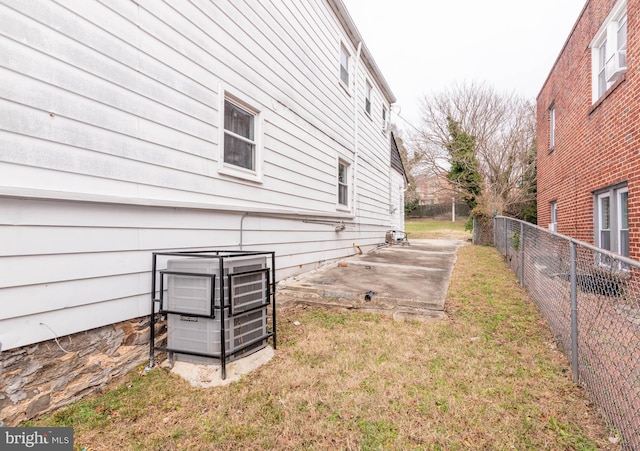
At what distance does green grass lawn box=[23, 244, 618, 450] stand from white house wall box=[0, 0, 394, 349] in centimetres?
86

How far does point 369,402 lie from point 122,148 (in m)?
3.03

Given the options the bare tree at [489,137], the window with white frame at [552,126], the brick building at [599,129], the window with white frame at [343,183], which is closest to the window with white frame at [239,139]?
the window with white frame at [343,183]

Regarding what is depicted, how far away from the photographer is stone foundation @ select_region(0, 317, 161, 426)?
217 cm

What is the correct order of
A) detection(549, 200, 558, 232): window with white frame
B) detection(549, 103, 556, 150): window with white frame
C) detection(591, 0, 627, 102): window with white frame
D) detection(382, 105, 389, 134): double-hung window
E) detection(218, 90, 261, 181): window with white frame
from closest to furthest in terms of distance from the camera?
detection(218, 90, 261, 181): window with white frame, detection(591, 0, 627, 102): window with white frame, detection(549, 200, 558, 232): window with white frame, detection(549, 103, 556, 150): window with white frame, detection(382, 105, 389, 134): double-hung window

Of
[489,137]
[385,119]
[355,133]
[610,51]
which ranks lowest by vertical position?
[355,133]

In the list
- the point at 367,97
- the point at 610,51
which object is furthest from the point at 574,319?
the point at 367,97

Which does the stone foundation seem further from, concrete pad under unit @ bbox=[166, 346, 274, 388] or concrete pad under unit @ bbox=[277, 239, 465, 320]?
concrete pad under unit @ bbox=[277, 239, 465, 320]

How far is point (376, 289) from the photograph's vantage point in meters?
5.02

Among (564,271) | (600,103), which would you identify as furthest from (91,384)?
(600,103)

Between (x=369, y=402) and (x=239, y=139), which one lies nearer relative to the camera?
(x=369, y=402)

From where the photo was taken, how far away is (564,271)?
352 cm

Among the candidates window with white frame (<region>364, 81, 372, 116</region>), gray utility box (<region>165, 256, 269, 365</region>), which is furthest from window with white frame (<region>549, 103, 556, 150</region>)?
gray utility box (<region>165, 256, 269, 365</region>)

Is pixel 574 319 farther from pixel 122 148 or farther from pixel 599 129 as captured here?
pixel 599 129

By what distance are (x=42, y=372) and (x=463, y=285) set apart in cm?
589
